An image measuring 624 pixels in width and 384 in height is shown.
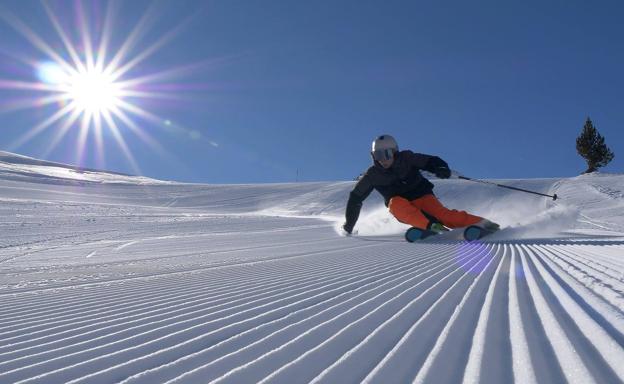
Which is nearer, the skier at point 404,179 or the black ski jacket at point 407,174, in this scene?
the skier at point 404,179

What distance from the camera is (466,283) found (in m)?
3.35

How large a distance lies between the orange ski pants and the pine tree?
1515 inches

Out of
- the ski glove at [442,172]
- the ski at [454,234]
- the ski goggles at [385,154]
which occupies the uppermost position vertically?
the ski goggles at [385,154]

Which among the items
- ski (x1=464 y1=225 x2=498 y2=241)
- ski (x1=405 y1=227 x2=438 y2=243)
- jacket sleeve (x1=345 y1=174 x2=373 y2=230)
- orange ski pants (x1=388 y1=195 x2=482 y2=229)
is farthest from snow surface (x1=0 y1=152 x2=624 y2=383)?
jacket sleeve (x1=345 y1=174 x2=373 y2=230)

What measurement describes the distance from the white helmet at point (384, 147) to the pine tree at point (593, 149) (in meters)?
38.5

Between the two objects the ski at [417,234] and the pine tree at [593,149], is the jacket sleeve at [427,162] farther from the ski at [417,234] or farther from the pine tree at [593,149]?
the pine tree at [593,149]

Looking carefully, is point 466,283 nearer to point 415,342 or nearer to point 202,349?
point 415,342

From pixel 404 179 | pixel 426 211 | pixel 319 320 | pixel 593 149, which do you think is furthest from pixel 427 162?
pixel 593 149

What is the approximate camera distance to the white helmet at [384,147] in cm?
1013

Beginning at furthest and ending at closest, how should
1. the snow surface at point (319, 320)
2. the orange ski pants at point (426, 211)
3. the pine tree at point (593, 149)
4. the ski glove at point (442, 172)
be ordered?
the pine tree at point (593, 149) → the ski glove at point (442, 172) → the orange ski pants at point (426, 211) → the snow surface at point (319, 320)

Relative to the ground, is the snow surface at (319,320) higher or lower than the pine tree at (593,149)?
lower

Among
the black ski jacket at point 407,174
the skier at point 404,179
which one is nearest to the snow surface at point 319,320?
the skier at point 404,179

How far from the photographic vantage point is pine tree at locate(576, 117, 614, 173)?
4131 cm

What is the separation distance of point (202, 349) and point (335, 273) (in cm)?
240
